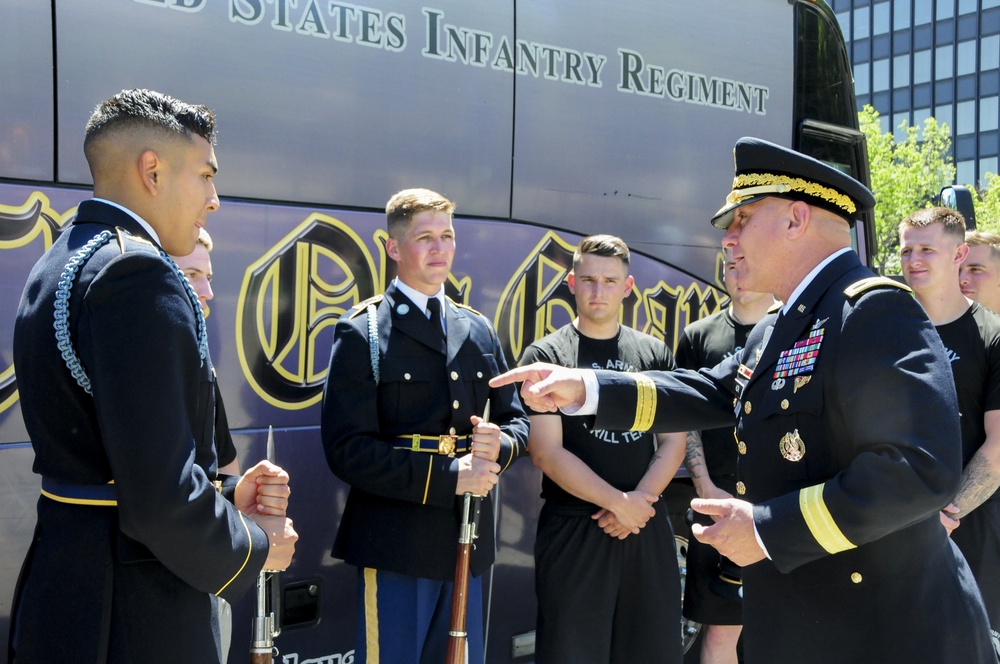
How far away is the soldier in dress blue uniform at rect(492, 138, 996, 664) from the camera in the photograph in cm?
186

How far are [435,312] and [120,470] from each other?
1689mm

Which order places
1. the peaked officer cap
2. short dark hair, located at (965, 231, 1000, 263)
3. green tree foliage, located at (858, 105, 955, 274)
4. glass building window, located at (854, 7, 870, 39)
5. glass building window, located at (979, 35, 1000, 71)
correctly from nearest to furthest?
the peaked officer cap → short dark hair, located at (965, 231, 1000, 263) → green tree foliage, located at (858, 105, 955, 274) → glass building window, located at (979, 35, 1000, 71) → glass building window, located at (854, 7, 870, 39)

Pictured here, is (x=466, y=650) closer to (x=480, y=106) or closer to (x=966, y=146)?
(x=480, y=106)

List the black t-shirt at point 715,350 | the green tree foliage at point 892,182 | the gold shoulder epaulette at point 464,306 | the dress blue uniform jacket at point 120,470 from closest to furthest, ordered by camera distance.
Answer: the dress blue uniform jacket at point 120,470 < the gold shoulder epaulette at point 464,306 < the black t-shirt at point 715,350 < the green tree foliage at point 892,182

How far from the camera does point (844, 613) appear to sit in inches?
79.4

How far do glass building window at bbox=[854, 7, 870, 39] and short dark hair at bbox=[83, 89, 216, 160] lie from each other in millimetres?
57792

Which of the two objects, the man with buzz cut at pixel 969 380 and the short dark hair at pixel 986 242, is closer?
the man with buzz cut at pixel 969 380

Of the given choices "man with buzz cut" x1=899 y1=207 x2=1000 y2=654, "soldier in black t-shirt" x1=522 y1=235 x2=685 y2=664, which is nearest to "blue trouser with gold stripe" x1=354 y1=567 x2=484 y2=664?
"soldier in black t-shirt" x1=522 y1=235 x2=685 y2=664

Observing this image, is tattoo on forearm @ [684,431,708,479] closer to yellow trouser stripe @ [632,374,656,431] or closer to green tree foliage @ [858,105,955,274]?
yellow trouser stripe @ [632,374,656,431]

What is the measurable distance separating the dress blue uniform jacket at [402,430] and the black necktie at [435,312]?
16 millimetres

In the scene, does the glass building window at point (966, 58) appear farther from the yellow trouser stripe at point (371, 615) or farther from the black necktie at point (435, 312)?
A: the yellow trouser stripe at point (371, 615)

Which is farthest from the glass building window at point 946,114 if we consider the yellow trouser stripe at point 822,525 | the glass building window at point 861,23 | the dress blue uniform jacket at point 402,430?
the yellow trouser stripe at point 822,525

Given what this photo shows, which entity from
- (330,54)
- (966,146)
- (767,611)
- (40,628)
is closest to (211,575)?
(40,628)

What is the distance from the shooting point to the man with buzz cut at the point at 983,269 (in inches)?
188
